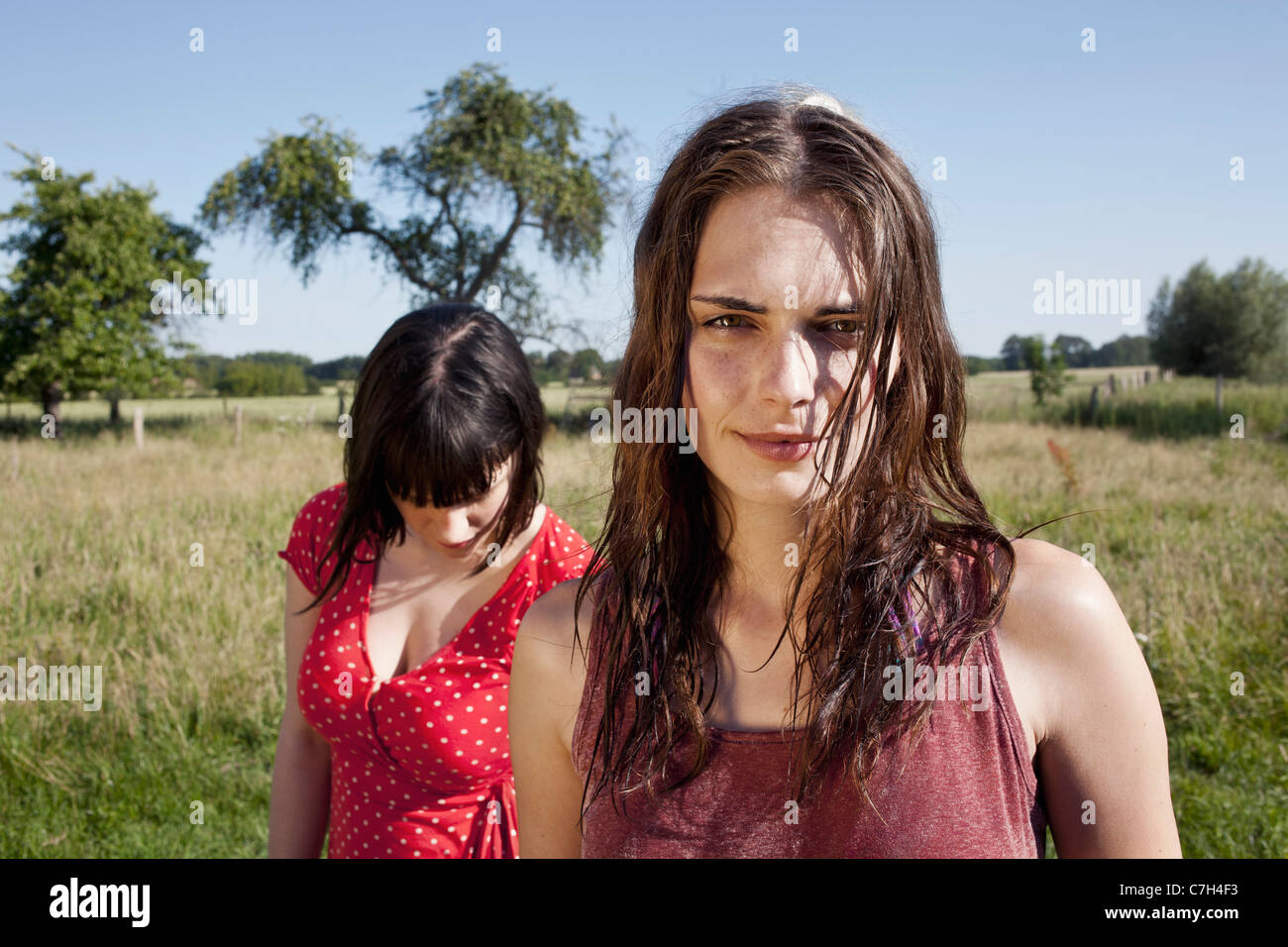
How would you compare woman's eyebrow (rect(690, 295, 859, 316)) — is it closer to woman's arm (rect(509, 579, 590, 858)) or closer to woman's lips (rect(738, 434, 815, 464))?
woman's lips (rect(738, 434, 815, 464))

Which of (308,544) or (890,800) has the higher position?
(308,544)

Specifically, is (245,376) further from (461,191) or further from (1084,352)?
(1084,352)

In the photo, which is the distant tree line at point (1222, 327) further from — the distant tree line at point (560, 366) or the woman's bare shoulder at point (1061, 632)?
the woman's bare shoulder at point (1061, 632)

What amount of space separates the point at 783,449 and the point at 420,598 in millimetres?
1296

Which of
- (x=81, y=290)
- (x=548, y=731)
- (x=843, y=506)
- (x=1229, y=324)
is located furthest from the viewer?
(x=1229, y=324)

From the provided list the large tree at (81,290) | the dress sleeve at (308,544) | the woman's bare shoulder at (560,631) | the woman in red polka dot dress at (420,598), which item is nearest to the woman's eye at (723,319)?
the woman's bare shoulder at (560,631)

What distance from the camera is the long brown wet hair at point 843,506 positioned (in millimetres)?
1406

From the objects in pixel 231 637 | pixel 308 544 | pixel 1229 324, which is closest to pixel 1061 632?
pixel 308 544

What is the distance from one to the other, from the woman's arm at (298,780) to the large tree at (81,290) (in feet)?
88.2

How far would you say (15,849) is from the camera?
3.77 m

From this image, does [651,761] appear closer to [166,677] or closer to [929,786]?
[929,786]

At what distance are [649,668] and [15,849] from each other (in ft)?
12.0

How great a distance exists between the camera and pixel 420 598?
2.35m

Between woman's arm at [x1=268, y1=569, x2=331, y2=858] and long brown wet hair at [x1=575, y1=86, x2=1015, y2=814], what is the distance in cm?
110
